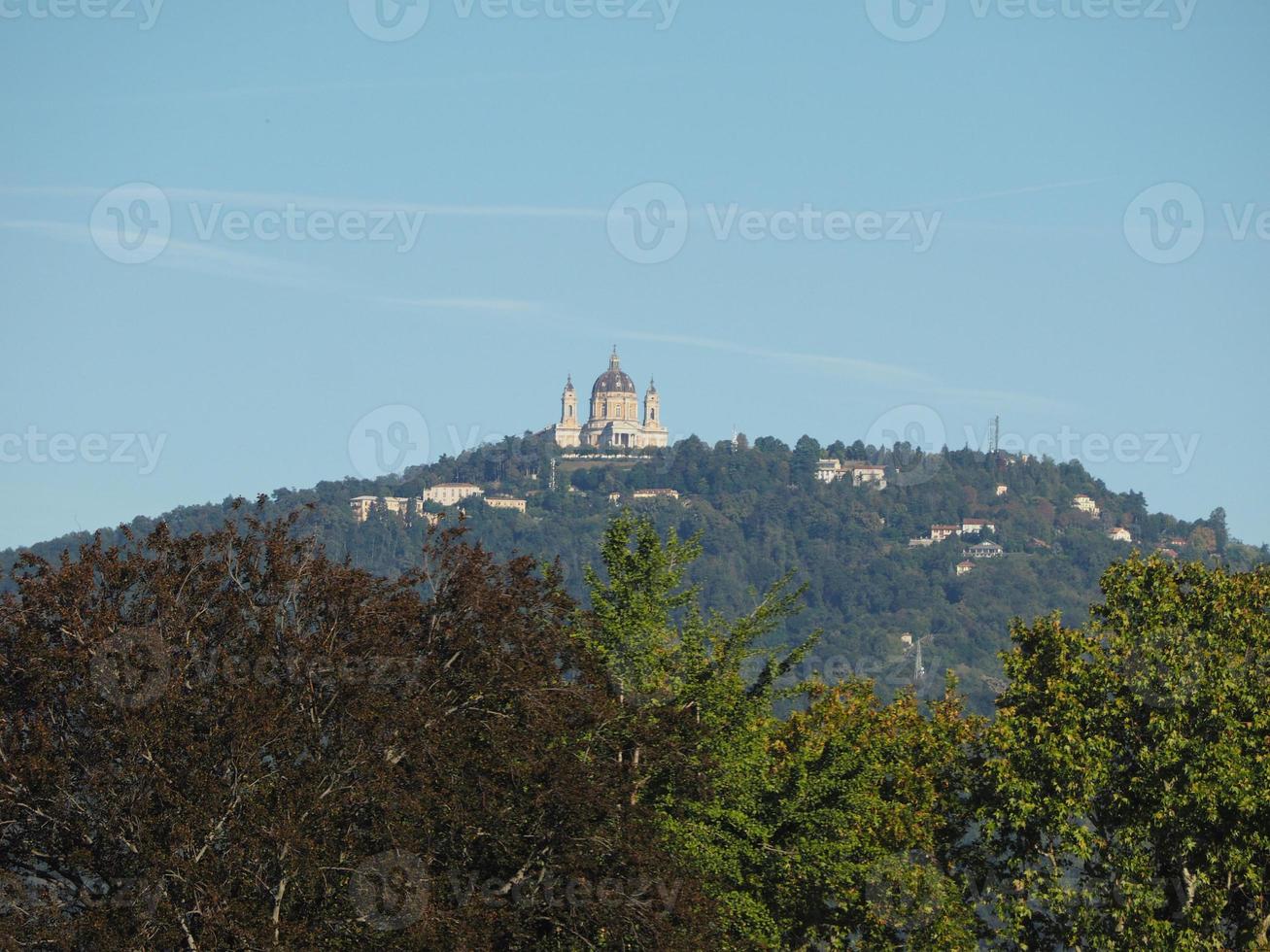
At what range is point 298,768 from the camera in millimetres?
24562

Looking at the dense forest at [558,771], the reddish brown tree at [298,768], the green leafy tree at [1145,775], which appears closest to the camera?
the reddish brown tree at [298,768]

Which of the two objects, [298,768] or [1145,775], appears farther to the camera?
[1145,775]

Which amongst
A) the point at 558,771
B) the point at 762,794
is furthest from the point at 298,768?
the point at 762,794

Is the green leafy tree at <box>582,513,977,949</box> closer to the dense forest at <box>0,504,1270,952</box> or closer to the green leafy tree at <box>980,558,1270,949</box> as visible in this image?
the dense forest at <box>0,504,1270,952</box>

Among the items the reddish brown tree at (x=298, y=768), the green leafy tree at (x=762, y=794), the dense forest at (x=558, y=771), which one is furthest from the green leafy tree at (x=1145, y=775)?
the reddish brown tree at (x=298, y=768)

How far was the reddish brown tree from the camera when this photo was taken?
23688 millimetres

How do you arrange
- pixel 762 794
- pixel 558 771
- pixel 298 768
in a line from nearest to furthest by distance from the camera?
1. pixel 298 768
2. pixel 558 771
3. pixel 762 794

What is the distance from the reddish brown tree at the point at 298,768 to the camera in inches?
933

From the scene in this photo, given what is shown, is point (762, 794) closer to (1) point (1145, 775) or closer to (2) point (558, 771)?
(1) point (1145, 775)

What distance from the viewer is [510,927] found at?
2517cm

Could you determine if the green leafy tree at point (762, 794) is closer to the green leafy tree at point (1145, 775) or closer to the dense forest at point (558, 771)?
the dense forest at point (558, 771)

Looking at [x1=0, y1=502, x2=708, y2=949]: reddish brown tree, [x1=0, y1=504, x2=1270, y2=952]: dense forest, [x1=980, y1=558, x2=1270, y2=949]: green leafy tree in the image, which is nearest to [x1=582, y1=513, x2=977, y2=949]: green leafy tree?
[x1=0, y1=504, x2=1270, y2=952]: dense forest

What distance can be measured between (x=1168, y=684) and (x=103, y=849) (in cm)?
1666

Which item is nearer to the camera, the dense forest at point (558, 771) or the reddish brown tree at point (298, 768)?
the reddish brown tree at point (298, 768)
